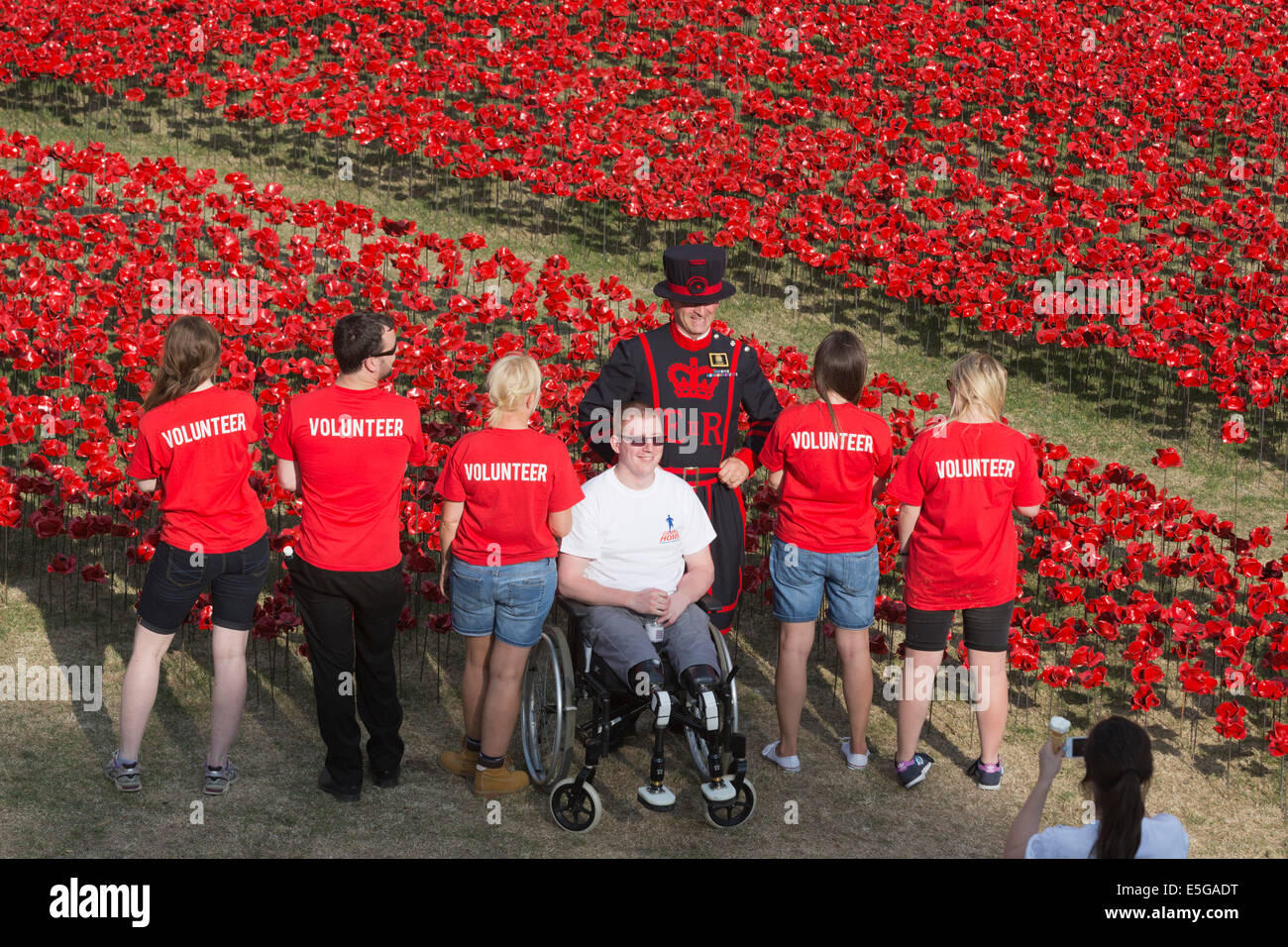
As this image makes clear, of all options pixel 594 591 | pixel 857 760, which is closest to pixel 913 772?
pixel 857 760

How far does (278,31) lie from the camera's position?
13.8 m

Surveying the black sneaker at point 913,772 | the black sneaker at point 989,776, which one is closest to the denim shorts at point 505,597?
the black sneaker at point 913,772

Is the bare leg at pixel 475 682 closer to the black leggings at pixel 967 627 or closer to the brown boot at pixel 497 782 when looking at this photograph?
the brown boot at pixel 497 782

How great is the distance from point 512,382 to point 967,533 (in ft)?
7.25

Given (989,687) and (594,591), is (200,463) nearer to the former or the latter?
(594,591)

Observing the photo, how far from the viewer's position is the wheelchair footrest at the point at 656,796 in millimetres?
5941

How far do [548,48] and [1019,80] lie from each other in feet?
15.2

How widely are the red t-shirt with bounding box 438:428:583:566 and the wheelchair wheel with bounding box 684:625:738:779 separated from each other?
37.0 inches

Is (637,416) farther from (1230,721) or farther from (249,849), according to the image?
(1230,721)

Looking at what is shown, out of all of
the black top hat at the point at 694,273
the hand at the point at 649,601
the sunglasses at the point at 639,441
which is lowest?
the hand at the point at 649,601

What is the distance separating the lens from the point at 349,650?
6105mm

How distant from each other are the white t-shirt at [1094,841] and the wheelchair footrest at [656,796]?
6.70 ft

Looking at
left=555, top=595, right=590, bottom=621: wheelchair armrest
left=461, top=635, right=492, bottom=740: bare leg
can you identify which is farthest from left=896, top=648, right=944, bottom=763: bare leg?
left=461, top=635, right=492, bottom=740: bare leg

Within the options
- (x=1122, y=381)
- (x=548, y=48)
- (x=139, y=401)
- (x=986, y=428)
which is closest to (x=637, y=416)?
(x=986, y=428)
